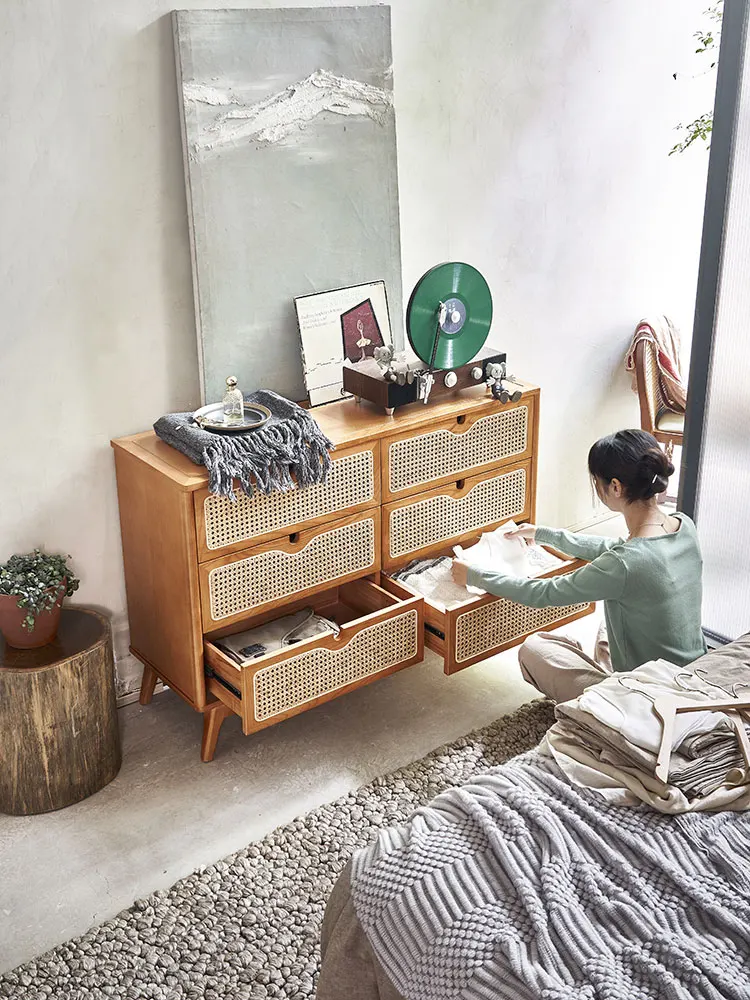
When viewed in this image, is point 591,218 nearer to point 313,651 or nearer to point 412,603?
point 412,603

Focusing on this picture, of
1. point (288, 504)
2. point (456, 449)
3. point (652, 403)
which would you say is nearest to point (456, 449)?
point (456, 449)

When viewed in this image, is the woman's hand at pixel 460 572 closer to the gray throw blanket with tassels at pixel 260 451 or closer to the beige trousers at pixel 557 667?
the beige trousers at pixel 557 667

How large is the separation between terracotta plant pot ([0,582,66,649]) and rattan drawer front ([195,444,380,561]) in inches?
15.3

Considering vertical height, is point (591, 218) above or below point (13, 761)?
above

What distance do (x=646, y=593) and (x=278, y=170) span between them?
54.1 inches

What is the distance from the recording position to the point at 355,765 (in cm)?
274

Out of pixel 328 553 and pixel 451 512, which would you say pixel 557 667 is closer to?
pixel 451 512

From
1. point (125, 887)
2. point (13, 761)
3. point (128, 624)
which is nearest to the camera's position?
point (125, 887)

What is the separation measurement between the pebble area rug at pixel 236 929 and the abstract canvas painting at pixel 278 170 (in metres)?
1.10

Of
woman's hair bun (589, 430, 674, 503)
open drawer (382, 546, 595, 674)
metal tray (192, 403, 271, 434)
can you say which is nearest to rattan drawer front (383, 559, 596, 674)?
open drawer (382, 546, 595, 674)

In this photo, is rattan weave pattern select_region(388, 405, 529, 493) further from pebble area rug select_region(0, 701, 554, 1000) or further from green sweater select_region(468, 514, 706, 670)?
pebble area rug select_region(0, 701, 554, 1000)

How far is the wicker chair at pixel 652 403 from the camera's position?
376cm

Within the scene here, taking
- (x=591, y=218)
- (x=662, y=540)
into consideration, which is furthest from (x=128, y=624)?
(x=591, y=218)

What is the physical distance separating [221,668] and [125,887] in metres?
0.53
